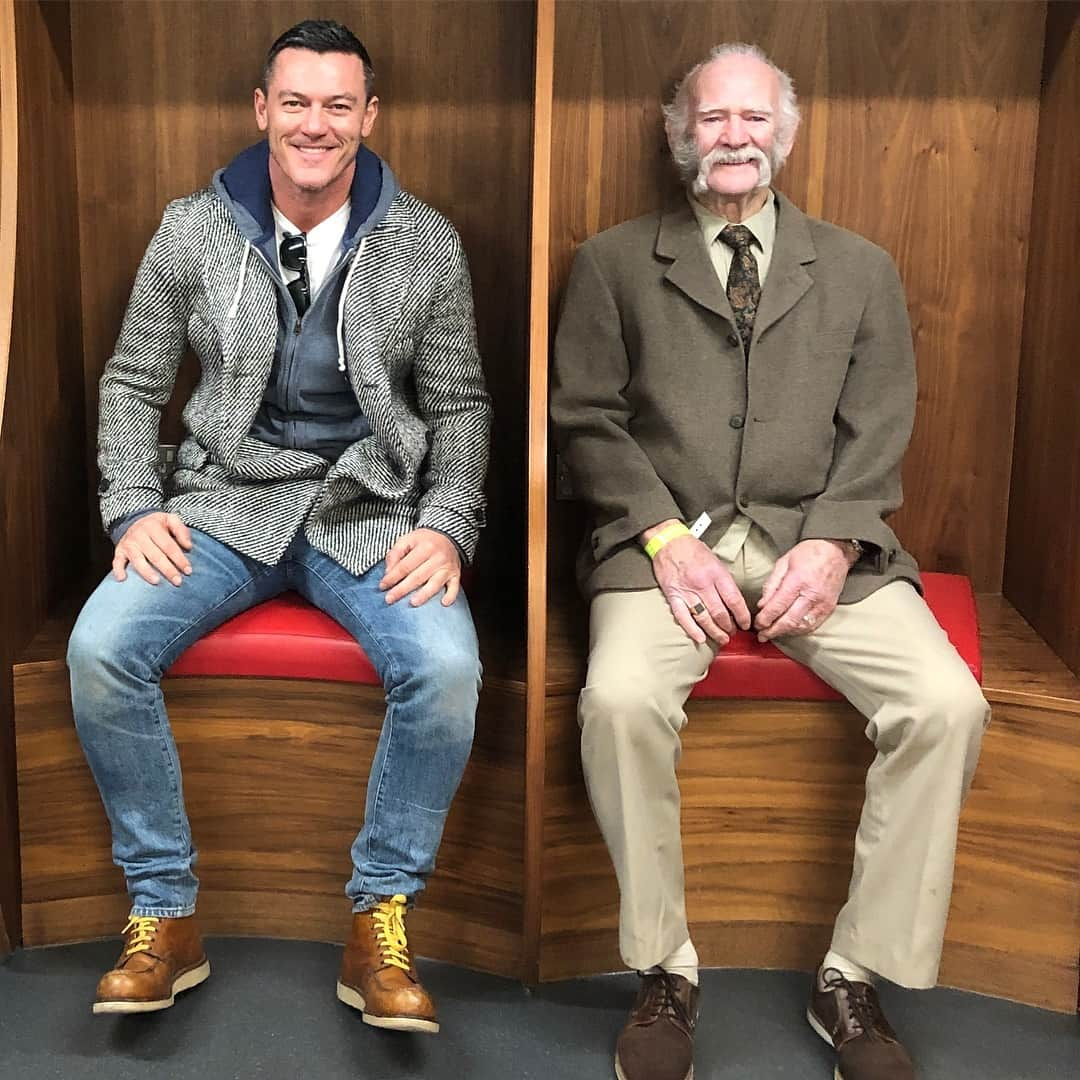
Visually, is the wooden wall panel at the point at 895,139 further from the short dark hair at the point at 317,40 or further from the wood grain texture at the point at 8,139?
the wood grain texture at the point at 8,139

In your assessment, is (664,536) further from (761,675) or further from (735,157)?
(735,157)

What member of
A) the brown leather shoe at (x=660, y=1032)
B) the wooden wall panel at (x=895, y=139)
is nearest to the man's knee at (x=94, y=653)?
the brown leather shoe at (x=660, y=1032)

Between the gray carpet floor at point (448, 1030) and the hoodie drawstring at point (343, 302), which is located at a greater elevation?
the hoodie drawstring at point (343, 302)

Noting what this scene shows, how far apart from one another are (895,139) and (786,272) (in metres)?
0.49

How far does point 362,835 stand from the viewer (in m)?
2.25

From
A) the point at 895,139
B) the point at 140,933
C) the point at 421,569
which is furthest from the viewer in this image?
the point at 895,139

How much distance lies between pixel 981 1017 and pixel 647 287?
133cm

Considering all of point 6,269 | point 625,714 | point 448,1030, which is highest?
point 6,269

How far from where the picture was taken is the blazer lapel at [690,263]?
8.00ft

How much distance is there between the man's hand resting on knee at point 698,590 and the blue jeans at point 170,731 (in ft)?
1.08

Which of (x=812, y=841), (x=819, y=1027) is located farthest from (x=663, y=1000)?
(x=812, y=841)

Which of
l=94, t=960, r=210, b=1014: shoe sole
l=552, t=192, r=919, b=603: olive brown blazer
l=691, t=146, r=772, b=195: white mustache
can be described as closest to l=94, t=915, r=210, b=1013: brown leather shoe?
l=94, t=960, r=210, b=1014: shoe sole

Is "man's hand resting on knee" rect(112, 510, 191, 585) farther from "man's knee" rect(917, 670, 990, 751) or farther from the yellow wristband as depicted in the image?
"man's knee" rect(917, 670, 990, 751)

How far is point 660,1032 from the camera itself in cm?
216
